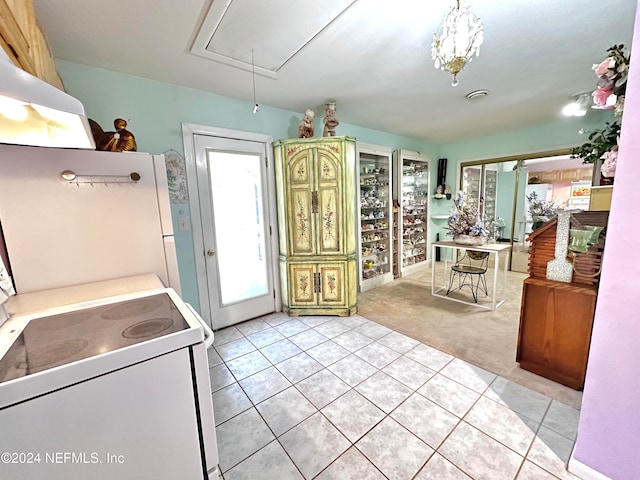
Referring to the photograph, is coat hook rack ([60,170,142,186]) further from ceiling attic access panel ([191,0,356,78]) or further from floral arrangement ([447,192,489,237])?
floral arrangement ([447,192,489,237])

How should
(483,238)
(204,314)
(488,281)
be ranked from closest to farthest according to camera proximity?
(204,314) < (483,238) < (488,281)

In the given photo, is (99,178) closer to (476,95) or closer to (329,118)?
(329,118)

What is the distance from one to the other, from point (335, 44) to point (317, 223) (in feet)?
5.27

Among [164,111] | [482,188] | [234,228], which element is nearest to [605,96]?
[234,228]

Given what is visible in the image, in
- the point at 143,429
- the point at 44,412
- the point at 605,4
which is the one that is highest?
the point at 605,4

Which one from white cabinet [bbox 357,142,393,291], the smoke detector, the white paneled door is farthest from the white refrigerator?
the smoke detector

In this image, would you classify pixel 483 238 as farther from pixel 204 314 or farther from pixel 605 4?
→ pixel 204 314

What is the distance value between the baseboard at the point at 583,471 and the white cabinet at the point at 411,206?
10.7 ft

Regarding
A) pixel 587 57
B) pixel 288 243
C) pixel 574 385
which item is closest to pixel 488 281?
pixel 574 385

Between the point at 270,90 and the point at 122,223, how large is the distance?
70.2 inches

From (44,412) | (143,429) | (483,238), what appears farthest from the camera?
(483,238)

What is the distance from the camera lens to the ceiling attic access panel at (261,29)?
1412 millimetres

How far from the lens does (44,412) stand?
1.99 feet

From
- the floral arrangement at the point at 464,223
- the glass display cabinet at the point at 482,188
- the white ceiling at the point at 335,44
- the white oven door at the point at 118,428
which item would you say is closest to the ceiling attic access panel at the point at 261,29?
the white ceiling at the point at 335,44
